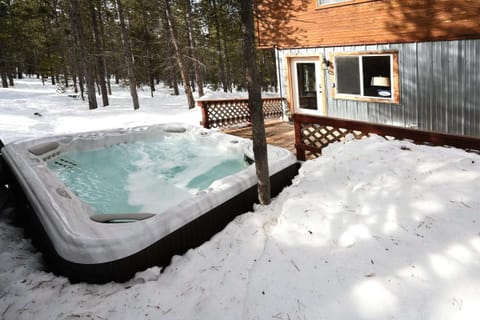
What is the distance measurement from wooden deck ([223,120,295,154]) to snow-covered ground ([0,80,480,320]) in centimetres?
330

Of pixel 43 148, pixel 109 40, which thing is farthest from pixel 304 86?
pixel 109 40

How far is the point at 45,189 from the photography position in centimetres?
514

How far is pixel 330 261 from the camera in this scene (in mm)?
3277

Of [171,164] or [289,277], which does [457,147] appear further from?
[171,164]

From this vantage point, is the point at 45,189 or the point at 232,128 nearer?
the point at 45,189

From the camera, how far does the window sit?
8.38 m

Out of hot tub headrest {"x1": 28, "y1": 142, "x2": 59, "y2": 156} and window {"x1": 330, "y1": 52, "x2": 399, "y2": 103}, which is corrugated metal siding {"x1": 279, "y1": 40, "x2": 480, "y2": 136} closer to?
window {"x1": 330, "y1": 52, "x2": 399, "y2": 103}

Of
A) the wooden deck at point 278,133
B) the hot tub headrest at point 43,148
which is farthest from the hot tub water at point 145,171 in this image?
the wooden deck at point 278,133

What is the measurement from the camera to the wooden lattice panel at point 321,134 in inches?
249

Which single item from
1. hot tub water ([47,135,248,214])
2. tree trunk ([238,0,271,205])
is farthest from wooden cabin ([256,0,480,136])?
hot tub water ([47,135,248,214])

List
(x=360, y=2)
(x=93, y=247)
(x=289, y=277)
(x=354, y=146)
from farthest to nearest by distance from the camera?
(x=360, y=2), (x=354, y=146), (x=93, y=247), (x=289, y=277)

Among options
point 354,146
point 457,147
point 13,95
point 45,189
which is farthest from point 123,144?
point 13,95

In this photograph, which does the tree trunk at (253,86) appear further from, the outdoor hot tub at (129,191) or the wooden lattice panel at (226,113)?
the wooden lattice panel at (226,113)

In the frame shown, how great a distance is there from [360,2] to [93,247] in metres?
8.14
